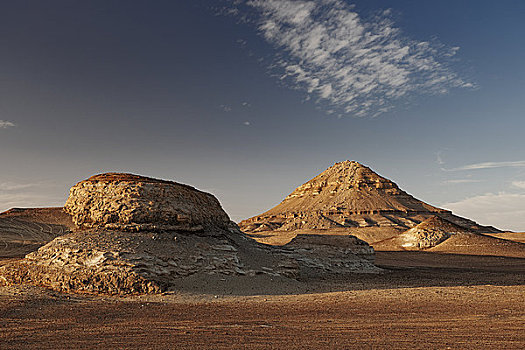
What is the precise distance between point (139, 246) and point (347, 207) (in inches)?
3182

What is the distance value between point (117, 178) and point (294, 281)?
8087 millimetres

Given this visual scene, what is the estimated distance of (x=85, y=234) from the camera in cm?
Answer: 1281

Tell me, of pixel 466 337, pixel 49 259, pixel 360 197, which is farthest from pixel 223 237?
pixel 360 197

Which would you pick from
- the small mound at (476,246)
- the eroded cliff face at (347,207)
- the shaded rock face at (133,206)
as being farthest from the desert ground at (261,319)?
the eroded cliff face at (347,207)

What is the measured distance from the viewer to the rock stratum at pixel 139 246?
443 inches

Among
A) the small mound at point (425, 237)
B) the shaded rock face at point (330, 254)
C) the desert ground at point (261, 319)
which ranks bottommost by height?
the desert ground at point (261, 319)

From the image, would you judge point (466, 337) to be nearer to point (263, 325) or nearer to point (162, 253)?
point (263, 325)

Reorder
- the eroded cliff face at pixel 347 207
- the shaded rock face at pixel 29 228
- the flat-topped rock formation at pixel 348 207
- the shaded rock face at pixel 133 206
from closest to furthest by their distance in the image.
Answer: the shaded rock face at pixel 133 206, the shaded rock face at pixel 29 228, the flat-topped rock formation at pixel 348 207, the eroded cliff face at pixel 347 207

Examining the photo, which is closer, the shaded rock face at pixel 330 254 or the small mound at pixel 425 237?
the shaded rock face at pixel 330 254

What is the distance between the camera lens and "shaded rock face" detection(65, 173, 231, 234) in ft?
Answer: 43.8

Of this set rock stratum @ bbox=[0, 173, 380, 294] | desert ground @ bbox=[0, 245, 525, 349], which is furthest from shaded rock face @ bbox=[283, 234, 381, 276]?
desert ground @ bbox=[0, 245, 525, 349]

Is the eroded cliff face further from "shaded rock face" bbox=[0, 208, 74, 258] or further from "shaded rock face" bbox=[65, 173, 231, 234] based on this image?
"shaded rock face" bbox=[65, 173, 231, 234]

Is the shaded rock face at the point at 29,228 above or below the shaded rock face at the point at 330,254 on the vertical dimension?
above

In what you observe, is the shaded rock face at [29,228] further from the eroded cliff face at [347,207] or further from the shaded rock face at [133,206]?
the eroded cliff face at [347,207]
